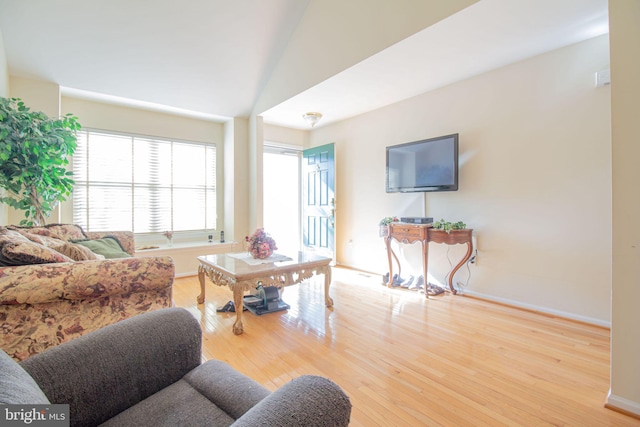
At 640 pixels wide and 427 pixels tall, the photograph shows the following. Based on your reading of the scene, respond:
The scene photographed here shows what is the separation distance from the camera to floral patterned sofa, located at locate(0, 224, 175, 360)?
1.33m

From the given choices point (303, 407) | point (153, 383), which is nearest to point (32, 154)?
point (153, 383)

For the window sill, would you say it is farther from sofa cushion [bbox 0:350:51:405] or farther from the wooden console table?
sofa cushion [bbox 0:350:51:405]

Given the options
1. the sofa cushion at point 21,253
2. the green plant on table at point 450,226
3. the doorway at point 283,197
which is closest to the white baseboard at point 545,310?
the green plant on table at point 450,226

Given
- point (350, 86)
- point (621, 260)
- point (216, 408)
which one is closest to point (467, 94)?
point (350, 86)

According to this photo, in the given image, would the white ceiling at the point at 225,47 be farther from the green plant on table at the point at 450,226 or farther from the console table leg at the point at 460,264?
the console table leg at the point at 460,264

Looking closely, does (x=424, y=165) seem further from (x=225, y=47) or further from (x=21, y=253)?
(x=21, y=253)

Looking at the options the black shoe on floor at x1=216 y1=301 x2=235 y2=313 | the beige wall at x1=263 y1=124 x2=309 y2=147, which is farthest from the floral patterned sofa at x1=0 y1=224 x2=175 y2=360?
the beige wall at x1=263 y1=124 x2=309 y2=147

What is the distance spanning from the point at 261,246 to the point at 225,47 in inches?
100.0

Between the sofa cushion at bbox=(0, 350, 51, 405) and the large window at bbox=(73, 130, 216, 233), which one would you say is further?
the large window at bbox=(73, 130, 216, 233)

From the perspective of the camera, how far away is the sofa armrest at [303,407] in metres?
0.61

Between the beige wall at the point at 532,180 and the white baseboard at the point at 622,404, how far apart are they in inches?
54.3

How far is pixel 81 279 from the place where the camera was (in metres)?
1.44

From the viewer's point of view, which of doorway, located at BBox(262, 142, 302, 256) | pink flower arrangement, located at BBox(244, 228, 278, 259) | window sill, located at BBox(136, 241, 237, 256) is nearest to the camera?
pink flower arrangement, located at BBox(244, 228, 278, 259)

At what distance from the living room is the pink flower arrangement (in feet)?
Answer: 6.96
